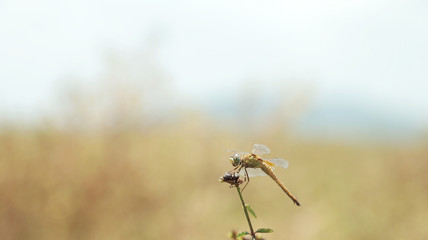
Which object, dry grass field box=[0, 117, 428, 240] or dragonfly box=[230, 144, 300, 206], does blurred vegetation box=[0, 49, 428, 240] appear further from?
dragonfly box=[230, 144, 300, 206]

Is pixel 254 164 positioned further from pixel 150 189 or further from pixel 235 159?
pixel 150 189

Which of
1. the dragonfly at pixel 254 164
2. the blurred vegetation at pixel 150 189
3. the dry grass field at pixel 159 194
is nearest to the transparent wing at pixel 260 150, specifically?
the dragonfly at pixel 254 164

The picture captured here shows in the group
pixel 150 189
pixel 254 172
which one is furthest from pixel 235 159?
pixel 150 189

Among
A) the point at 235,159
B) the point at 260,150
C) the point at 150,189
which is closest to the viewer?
the point at 235,159

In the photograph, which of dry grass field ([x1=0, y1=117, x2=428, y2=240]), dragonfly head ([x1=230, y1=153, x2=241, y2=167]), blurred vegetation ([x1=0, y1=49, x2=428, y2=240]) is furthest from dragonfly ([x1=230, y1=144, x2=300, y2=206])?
dry grass field ([x1=0, y1=117, x2=428, y2=240])

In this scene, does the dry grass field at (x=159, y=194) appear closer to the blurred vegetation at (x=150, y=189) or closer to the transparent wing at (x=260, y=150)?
the blurred vegetation at (x=150, y=189)

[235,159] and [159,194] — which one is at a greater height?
[159,194]
